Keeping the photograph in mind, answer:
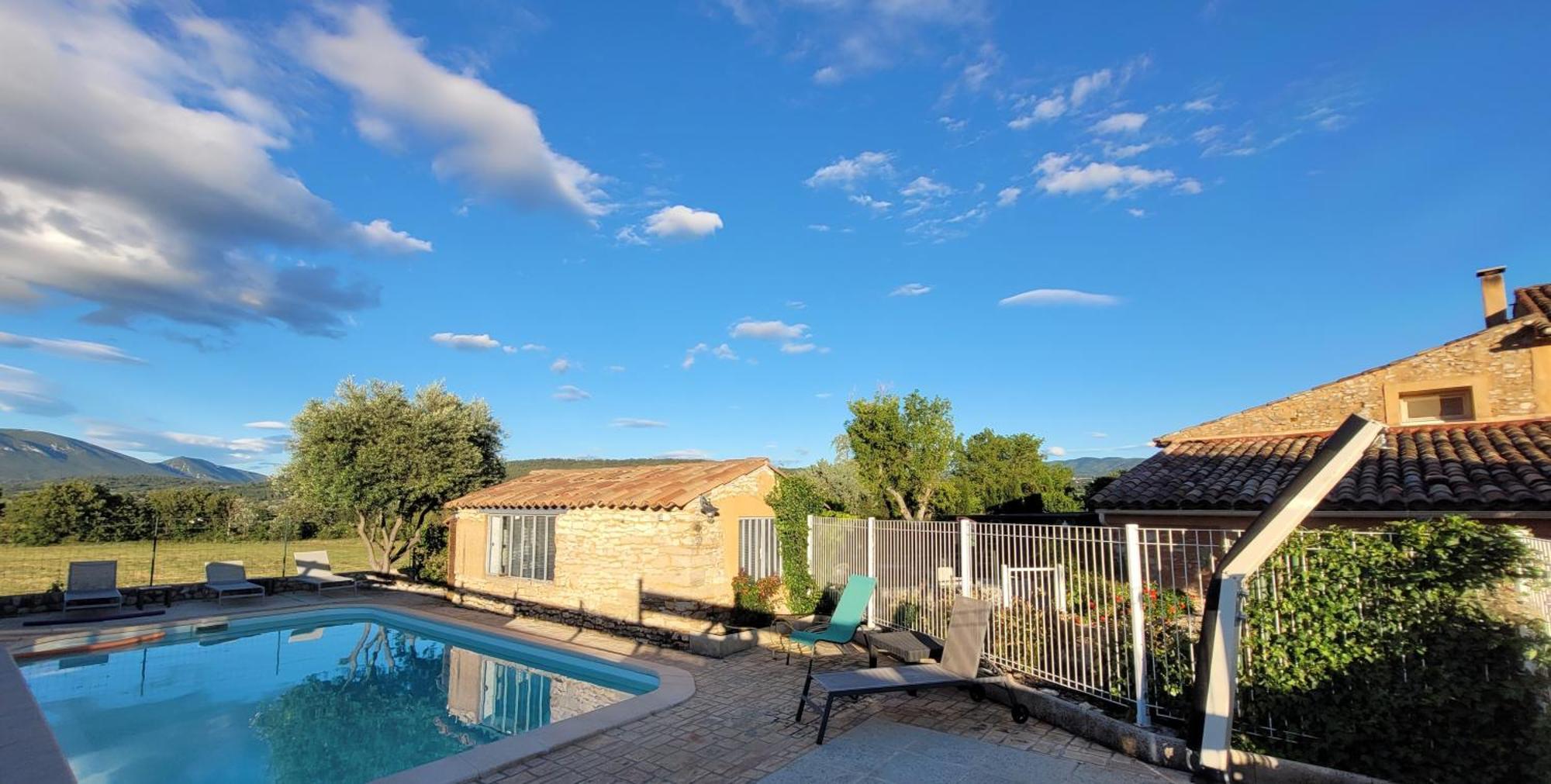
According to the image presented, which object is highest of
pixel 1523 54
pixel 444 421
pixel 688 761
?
pixel 1523 54

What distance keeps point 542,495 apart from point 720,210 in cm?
899

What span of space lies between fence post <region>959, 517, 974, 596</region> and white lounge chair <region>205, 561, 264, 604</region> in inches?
684

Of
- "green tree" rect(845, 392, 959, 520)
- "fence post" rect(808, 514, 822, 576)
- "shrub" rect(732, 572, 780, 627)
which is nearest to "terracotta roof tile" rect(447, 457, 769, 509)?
"fence post" rect(808, 514, 822, 576)

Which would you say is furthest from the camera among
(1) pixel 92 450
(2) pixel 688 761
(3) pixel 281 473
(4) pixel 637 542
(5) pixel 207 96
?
(1) pixel 92 450

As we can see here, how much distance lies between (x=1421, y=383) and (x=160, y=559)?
120ft

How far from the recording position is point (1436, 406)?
45.8 ft

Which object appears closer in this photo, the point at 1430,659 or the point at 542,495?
the point at 1430,659

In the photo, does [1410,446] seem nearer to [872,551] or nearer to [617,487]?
[872,551]

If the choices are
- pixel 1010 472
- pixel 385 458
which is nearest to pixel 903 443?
pixel 385 458

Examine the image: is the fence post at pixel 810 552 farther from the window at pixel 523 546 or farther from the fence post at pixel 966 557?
the window at pixel 523 546

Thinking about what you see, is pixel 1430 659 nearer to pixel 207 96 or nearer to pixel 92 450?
pixel 207 96

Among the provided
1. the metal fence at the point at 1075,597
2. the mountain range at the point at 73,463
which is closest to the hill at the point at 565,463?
the metal fence at the point at 1075,597

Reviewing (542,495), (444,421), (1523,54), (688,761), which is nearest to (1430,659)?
(688,761)

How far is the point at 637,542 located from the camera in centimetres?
1331
